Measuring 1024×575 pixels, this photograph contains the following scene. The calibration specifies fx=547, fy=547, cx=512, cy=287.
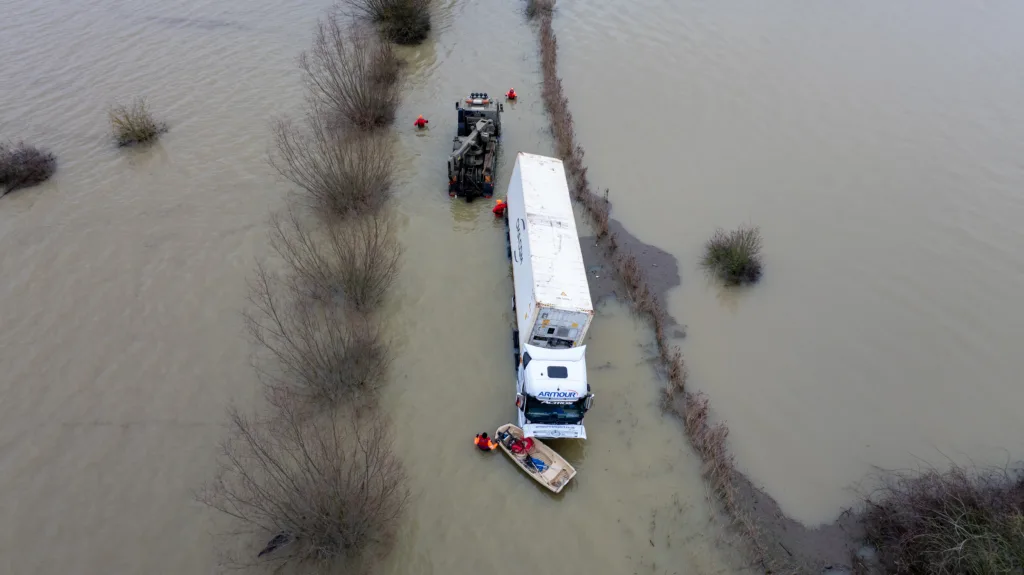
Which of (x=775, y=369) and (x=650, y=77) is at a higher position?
(x=650, y=77)

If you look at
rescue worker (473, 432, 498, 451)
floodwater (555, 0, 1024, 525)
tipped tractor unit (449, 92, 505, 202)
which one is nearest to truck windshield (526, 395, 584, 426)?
rescue worker (473, 432, 498, 451)

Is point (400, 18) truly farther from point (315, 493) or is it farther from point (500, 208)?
point (315, 493)

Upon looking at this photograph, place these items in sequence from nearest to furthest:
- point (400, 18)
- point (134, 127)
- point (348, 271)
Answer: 1. point (348, 271)
2. point (134, 127)
3. point (400, 18)

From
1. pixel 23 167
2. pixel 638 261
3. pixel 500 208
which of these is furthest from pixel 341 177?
pixel 23 167

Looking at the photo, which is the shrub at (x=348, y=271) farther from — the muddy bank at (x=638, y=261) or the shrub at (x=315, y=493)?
the muddy bank at (x=638, y=261)

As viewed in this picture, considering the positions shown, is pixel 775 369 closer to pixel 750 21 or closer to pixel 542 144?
pixel 542 144

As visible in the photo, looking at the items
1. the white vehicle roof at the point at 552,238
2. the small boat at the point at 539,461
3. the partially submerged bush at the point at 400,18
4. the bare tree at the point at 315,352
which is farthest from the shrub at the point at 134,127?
the small boat at the point at 539,461

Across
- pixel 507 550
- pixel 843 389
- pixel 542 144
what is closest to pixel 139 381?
pixel 507 550
